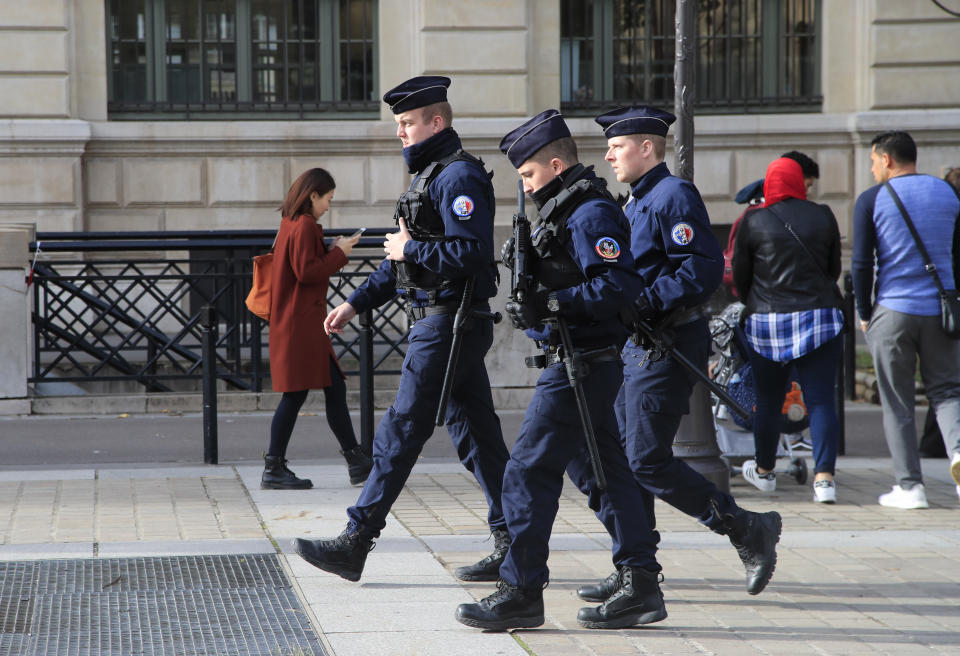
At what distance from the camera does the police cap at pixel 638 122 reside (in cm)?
510

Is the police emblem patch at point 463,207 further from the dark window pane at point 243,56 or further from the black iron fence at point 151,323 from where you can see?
the dark window pane at point 243,56

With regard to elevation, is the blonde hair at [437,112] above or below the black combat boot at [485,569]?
above

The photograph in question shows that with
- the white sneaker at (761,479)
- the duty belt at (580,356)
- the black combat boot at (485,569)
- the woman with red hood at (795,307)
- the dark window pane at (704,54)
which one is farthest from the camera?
the dark window pane at (704,54)

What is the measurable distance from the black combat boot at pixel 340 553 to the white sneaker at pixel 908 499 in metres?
3.33

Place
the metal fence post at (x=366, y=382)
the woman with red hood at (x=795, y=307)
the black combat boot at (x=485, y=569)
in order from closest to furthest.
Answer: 1. the black combat boot at (x=485, y=569)
2. the woman with red hood at (x=795, y=307)
3. the metal fence post at (x=366, y=382)

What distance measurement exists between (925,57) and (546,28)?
5.13m

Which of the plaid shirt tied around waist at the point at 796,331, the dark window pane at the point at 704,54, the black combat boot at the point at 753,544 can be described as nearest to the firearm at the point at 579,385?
the black combat boot at the point at 753,544

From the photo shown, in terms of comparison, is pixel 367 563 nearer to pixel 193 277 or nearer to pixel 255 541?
pixel 255 541

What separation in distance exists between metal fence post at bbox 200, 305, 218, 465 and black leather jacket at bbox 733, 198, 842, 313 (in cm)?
347

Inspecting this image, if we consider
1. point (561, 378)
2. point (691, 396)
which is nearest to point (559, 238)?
point (561, 378)

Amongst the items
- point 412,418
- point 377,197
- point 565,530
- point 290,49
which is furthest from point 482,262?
point 290,49

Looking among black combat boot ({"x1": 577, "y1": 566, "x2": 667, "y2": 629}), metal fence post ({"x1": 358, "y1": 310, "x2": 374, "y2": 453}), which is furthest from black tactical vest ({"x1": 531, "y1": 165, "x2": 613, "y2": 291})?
metal fence post ({"x1": 358, "y1": 310, "x2": 374, "y2": 453})

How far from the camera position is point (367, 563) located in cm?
572

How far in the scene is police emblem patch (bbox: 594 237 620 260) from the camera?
4598 mm
